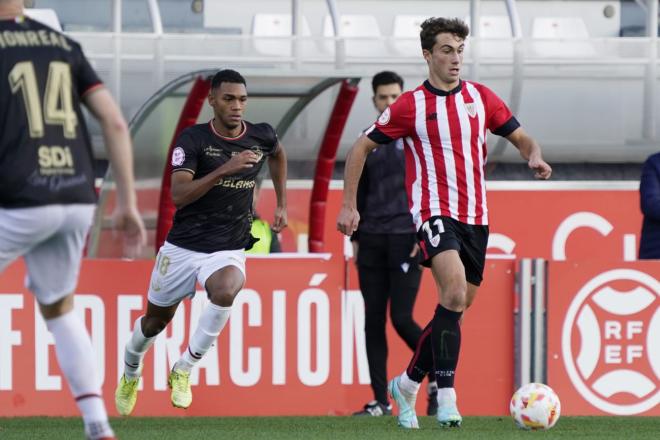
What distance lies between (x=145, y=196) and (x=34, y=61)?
5.47 meters

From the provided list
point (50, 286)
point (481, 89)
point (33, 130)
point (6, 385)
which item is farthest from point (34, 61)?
point (6, 385)

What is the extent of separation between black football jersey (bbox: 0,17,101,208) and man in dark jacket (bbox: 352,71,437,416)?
13.4ft

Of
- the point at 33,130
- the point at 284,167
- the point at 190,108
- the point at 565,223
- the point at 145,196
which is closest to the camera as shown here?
the point at 33,130

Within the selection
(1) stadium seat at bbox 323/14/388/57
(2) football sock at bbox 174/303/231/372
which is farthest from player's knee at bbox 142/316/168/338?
(1) stadium seat at bbox 323/14/388/57

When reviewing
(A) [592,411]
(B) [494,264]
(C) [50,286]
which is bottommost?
(A) [592,411]

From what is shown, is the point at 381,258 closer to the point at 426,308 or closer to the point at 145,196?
the point at 426,308

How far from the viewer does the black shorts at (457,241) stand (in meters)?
7.71

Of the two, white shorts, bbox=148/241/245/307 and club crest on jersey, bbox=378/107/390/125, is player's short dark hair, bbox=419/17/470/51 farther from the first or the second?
white shorts, bbox=148/241/245/307

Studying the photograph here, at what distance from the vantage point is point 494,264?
9.66 metres

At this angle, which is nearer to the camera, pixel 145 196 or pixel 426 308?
pixel 426 308

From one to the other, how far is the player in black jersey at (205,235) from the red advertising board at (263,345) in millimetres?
859

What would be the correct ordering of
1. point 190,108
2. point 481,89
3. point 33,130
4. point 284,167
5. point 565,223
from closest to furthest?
point 33,130
point 481,89
point 284,167
point 190,108
point 565,223

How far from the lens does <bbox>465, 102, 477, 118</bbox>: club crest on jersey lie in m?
7.91

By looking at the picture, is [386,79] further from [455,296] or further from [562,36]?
[562,36]
